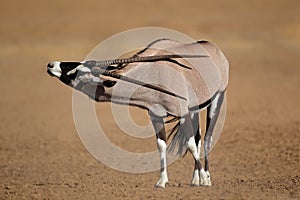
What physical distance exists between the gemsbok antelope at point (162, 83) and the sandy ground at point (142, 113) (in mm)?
688

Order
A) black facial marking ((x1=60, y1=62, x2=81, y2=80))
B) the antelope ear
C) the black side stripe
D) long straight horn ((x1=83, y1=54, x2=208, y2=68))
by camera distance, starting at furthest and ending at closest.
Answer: the black side stripe → the antelope ear → long straight horn ((x1=83, y1=54, x2=208, y2=68)) → black facial marking ((x1=60, y1=62, x2=81, y2=80))

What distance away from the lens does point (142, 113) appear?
18.1 metres

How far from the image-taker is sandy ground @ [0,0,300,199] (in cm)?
976

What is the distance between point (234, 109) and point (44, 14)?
69.4ft

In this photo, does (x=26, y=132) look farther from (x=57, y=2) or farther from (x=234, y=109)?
(x=57, y=2)

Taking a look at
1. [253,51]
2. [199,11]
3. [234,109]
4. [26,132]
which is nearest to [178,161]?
[26,132]

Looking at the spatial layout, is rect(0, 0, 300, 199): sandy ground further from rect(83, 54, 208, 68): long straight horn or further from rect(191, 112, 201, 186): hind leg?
rect(83, 54, 208, 68): long straight horn

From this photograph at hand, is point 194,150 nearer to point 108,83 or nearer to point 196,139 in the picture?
point 196,139

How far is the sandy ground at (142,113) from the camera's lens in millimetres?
9758

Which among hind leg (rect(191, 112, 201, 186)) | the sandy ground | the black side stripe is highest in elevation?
the black side stripe

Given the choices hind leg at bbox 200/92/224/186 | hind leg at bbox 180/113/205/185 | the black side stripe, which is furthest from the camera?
hind leg at bbox 200/92/224/186

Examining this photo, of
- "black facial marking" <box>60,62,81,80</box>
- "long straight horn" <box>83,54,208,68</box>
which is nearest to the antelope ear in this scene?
"long straight horn" <box>83,54,208,68</box>

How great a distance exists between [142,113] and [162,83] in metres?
8.80

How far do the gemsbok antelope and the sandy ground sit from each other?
688mm
